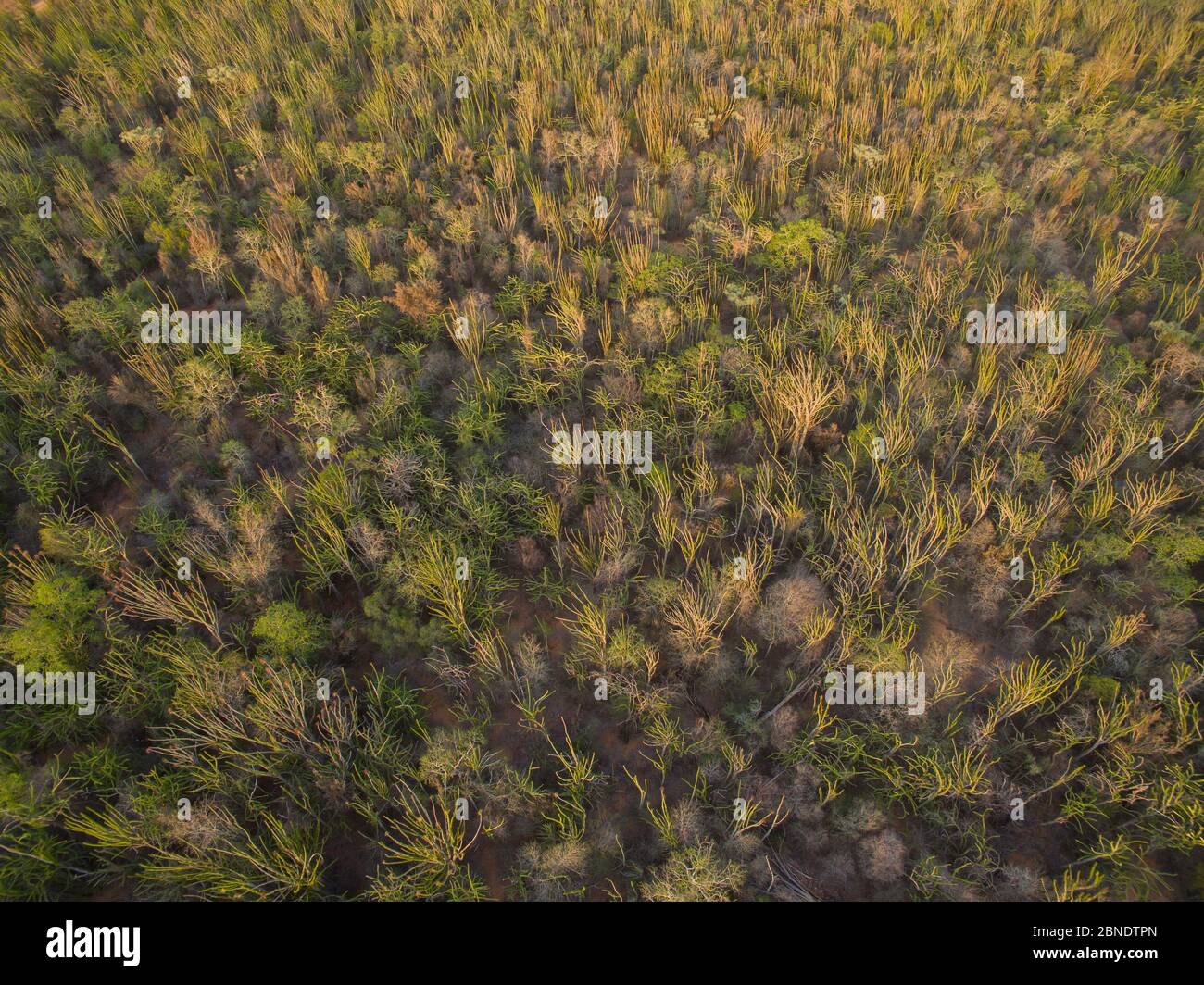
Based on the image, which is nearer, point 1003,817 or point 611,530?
point 1003,817

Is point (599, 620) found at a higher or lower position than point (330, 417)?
lower

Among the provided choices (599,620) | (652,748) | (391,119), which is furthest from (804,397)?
(391,119)

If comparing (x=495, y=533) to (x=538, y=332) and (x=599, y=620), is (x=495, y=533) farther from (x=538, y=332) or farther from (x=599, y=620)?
(x=538, y=332)

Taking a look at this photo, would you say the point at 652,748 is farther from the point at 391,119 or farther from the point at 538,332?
the point at 391,119

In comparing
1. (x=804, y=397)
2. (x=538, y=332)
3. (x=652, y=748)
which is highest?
(x=538, y=332)

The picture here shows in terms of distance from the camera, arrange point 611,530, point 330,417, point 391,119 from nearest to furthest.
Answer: point 611,530
point 330,417
point 391,119
